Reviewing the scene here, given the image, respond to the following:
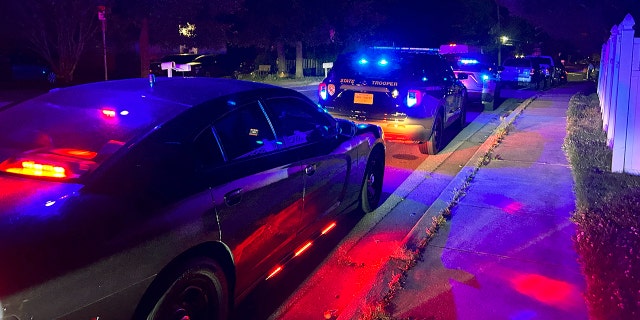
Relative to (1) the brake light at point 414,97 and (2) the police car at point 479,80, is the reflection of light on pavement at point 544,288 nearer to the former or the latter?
(1) the brake light at point 414,97

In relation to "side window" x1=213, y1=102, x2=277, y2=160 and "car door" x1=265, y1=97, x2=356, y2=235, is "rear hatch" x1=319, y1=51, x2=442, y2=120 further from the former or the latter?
"side window" x1=213, y1=102, x2=277, y2=160

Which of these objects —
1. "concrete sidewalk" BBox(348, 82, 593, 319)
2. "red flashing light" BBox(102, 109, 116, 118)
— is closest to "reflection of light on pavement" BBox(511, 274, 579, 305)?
"concrete sidewalk" BBox(348, 82, 593, 319)

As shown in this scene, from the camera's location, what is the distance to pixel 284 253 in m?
4.24

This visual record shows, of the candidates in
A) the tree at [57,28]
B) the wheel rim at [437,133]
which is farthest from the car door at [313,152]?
the tree at [57,28]

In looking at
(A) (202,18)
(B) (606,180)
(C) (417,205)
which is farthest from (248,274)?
(A) (202,18)

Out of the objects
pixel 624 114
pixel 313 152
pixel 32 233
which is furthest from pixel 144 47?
pixel 32 233

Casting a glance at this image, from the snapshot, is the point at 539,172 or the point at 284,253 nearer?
the point at 284,253

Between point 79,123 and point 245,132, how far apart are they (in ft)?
3.58

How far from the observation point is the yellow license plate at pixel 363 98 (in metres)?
8.88

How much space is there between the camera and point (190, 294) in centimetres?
317

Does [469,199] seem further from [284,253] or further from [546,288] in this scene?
[284,253]

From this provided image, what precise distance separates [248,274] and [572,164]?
611 centimetres

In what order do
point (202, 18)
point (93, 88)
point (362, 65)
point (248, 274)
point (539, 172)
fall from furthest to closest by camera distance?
point (202, 18)
point (362, 65)
point (539, 172)
point (93, 88)
point (248, 274)

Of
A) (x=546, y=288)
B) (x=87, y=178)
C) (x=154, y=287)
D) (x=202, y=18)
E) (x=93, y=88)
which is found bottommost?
(x=546, y=288)
